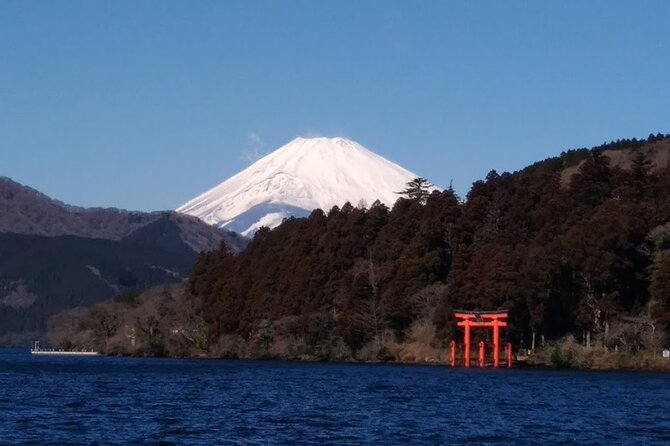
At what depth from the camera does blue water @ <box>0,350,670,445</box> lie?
29969mm

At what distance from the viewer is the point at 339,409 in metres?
37.2

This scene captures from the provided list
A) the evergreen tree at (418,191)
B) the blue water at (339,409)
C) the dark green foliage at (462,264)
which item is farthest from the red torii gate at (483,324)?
the evergreen tree at (418,191)

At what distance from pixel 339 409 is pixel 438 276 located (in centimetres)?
4389

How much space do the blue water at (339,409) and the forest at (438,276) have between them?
30.8 ft

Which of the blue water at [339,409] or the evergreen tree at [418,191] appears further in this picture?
the evergreen tree at [418,191]

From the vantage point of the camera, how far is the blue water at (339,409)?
98.3ft

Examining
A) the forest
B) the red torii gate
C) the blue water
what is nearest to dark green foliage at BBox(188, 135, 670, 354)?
the forest

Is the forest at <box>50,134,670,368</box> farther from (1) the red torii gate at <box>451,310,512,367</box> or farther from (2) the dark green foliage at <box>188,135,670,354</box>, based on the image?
(1) the red torii gate at <box>451,310,512,367</box>

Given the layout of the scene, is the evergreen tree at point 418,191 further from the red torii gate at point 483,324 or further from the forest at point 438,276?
the red torii gate at point 483,324

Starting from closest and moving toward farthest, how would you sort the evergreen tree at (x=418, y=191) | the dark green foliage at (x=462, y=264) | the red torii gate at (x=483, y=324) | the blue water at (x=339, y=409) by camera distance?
the blue water at (x=339, y=409)
the red torii gate at (x=483, y=324)
the dark green foliage at (x=462, y=264)
the evergreen tree at (x=418, y=191)

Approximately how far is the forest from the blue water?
9386 mm

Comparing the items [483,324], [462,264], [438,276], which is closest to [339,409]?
[483,324]

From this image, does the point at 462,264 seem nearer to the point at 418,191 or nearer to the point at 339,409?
the point at 418,191

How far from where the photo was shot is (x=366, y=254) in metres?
88.5
